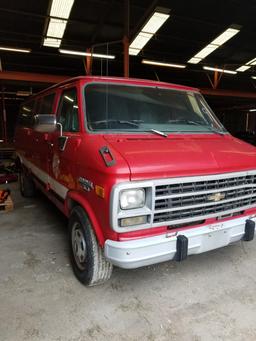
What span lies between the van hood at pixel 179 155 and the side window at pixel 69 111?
1.96 ft

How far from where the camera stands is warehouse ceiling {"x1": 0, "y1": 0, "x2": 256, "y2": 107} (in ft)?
30.7

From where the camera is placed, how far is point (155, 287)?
9.01 feet

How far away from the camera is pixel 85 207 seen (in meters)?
2.46

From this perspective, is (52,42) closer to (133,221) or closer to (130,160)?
(130,160)

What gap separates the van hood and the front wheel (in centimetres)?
78

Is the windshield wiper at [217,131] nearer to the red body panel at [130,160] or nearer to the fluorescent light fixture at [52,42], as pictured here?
the red body panel at [130,160]

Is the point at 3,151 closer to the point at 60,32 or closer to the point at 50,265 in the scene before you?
the point at 60,32

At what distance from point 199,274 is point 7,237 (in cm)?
263

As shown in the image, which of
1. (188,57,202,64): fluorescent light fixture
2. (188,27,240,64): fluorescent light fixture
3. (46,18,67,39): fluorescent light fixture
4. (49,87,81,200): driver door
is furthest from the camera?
(188,57,202,64): fluorescent light fixture

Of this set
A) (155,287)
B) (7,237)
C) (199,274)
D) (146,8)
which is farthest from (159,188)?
(146,8)

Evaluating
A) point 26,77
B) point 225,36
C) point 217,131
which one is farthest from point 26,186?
point 225,36

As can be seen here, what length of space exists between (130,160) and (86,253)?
3.50 feet

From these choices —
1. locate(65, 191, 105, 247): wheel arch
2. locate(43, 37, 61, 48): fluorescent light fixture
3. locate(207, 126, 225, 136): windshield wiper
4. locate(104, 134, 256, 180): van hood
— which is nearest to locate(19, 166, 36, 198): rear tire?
locate(65, 191, 105, 247): wheel arch

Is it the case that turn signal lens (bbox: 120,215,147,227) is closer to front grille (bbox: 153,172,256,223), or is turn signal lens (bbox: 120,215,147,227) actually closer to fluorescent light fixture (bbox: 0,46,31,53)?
front grille (bbox: 153,172,256,223)
